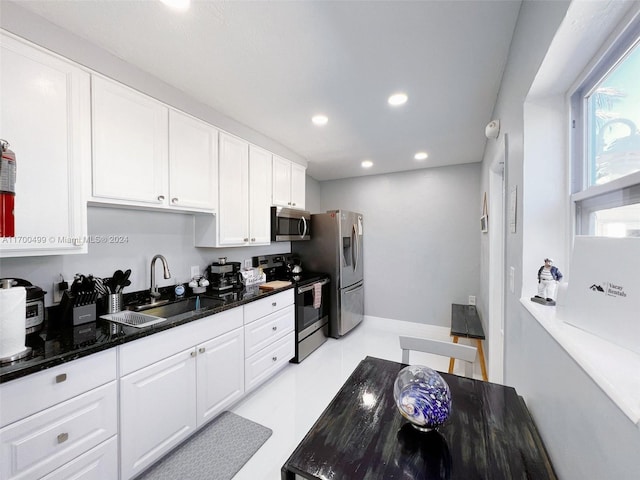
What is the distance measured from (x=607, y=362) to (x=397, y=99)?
197 centimetres

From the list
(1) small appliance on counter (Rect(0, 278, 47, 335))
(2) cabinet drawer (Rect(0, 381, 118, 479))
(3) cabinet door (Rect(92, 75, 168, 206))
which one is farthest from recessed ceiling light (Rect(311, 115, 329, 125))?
(2) cabinet drawer (Rect(0, 381, 118, 479))

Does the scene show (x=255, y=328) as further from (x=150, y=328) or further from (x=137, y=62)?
(x=137, y=62)

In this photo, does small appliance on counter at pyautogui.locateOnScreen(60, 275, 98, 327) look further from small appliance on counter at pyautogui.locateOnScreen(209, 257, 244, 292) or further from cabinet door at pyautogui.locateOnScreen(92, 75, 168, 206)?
small appliance on counter at pyautogui.locateOnScreen(209, 257, 244, 292)

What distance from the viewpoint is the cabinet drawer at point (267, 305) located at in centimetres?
220

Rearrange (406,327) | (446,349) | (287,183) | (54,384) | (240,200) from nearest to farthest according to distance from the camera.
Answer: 1. (54,384)
2. (446,349)
3. (240,200)
4. (287,183)
5. (406,327)

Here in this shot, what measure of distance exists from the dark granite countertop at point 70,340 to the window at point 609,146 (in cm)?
206

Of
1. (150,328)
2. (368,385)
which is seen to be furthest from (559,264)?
(150,328)

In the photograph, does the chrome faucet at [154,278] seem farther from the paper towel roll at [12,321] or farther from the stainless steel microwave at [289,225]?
the stainless steel microwave at [289,225]

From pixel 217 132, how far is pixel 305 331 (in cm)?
226

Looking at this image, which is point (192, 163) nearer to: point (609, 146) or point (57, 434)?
Result: point (57, 434)

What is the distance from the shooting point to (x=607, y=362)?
1.78 ft

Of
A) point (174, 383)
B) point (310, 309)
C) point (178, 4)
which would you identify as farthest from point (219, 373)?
point (178, 4)

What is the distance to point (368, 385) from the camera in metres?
1.11

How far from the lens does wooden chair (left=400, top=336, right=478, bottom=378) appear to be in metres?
1.29
